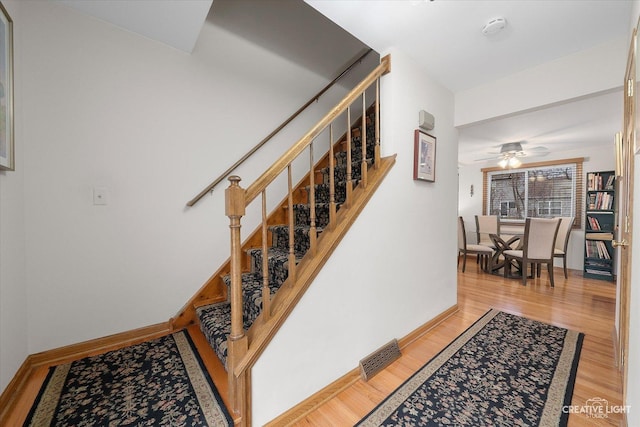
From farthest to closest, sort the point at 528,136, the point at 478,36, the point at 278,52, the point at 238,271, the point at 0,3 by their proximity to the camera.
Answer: the point at 528,136, the point at 278,52, the point at 478,36, the point at 0,3, the point at 238,271

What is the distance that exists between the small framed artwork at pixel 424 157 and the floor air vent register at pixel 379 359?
1.33 metres

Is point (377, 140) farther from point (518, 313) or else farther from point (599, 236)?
point (599, 236)

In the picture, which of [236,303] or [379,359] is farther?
[379,359]

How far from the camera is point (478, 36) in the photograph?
171 cm

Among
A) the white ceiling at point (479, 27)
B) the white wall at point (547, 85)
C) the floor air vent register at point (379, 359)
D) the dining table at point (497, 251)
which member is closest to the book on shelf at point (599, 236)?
the dining table at point (497, 251)

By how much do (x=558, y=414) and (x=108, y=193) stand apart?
3.10m

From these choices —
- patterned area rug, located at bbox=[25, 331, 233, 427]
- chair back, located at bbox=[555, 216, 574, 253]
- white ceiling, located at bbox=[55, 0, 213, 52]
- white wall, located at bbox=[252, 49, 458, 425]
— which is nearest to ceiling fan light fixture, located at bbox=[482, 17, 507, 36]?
white wall, located at bbox=[252, 49, 458, 425]

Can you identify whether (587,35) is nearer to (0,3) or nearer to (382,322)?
(382,322)

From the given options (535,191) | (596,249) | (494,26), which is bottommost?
(596,249)

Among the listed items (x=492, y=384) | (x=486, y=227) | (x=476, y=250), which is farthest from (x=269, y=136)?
(x=486, y=227)

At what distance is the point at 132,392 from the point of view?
138cm

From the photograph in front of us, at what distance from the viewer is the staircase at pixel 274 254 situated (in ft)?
3.71

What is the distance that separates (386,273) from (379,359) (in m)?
0.59

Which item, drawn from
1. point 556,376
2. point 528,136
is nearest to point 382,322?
point 556,376
